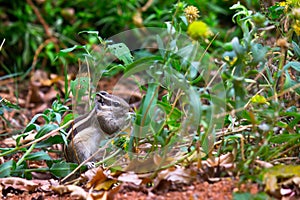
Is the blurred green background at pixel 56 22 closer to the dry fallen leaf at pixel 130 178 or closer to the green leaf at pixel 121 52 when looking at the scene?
the green leaf at pixel 121 52

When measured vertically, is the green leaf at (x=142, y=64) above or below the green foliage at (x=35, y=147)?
above

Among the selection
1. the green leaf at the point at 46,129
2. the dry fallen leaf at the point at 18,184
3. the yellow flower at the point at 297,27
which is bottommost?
the dry fallen leaf at the point at 18,184

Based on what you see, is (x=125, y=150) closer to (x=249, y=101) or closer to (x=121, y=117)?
(x=121, y=117)

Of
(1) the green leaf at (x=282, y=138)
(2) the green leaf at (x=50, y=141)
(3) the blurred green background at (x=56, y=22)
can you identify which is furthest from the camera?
(3) the blurred green background at (x=56, y=22)

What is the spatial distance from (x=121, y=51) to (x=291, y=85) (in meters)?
0.68

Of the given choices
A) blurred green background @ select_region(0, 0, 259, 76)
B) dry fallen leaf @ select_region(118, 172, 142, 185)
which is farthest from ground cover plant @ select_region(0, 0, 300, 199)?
blurred green background @ select_region(0, 0, 259, 76)

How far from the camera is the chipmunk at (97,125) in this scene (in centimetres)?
223

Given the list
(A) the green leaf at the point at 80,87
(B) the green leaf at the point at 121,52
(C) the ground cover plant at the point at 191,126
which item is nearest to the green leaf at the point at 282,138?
(C) the ground cover plant at the point at 191,126

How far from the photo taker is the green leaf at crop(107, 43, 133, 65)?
222cm

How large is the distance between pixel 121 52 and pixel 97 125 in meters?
0.31

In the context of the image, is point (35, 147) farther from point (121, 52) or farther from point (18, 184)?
point (121, 52)

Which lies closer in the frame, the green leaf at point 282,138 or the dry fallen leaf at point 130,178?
the dry fallen leaf at point 130,178

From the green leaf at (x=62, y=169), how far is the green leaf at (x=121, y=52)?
46 centimetres

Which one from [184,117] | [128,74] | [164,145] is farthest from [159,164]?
[128,74]
